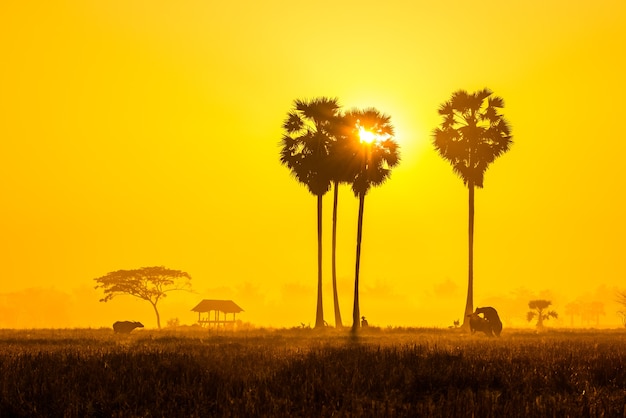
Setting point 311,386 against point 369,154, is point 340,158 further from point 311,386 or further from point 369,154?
point 311,386

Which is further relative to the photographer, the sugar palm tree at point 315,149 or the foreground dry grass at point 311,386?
the sugar palm tree at point 315,149

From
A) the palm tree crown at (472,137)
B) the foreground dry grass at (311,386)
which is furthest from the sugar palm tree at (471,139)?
the foreground dry grass at (311,386)

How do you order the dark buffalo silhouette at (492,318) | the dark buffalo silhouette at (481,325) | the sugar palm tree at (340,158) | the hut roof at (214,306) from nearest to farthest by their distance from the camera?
the dark buffalo silhouette at (481,325), the dark buffalo silhouette at (492,318), the sugar palm tree at (340,158), the hut roof at (214,306)

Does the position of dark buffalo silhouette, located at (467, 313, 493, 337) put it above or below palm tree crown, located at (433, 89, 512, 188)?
below

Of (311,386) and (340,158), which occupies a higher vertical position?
(340,158)

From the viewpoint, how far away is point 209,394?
974 centimetres

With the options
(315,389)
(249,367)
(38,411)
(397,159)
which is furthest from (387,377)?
(397,159)

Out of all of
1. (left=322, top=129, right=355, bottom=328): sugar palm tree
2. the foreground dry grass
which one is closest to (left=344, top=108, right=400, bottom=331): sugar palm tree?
(left=322, top=129, right=355, bottom=328): sugar palm tree

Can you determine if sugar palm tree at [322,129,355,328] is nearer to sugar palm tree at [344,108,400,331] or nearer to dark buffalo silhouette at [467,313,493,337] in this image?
sugar palm tree at [344,108,400,331]

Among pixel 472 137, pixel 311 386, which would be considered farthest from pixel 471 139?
pixel 311 386

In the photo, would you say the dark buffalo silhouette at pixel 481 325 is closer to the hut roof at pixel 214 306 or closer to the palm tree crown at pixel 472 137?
the palm tree crown at pixel 472 137

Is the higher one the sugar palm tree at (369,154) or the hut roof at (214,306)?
the sugar palm tree at (369,154)

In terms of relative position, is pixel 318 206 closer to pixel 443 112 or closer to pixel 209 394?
pixel 443 112

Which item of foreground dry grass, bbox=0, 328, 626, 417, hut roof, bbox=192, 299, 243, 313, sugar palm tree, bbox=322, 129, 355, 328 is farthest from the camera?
hut roof, bbox=192, 299, 243, 313
